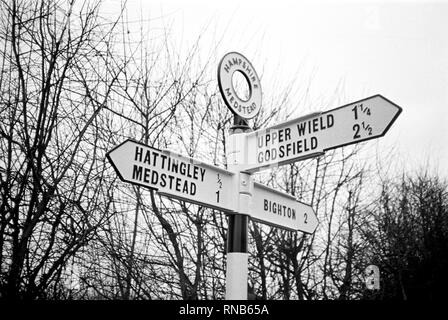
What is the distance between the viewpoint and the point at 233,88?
3109 millimetres

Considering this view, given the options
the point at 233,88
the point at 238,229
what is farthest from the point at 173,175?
the point at 233,88

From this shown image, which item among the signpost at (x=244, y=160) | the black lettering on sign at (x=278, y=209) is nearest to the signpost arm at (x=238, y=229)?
the signpost at (x=244, y=160)

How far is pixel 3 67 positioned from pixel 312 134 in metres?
2.49

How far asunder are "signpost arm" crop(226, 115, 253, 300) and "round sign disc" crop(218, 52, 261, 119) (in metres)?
0.09

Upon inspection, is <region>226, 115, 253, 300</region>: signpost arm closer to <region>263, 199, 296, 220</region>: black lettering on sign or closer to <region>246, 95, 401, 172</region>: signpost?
<region>246, 95, 401, 172</region>: signpost

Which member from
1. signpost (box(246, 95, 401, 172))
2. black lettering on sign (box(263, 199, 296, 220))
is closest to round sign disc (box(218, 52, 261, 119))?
signpost (box(246, 95, 401, 172))

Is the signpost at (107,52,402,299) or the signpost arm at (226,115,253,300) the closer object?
the signpost at (107,52,402,299)

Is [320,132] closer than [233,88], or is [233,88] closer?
[320,132]

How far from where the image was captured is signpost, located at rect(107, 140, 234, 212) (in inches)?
98.1

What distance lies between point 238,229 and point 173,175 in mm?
526

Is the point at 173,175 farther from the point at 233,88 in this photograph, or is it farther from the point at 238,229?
the point at 233,88

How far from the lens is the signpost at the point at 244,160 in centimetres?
254

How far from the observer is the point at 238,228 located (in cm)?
277
